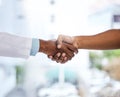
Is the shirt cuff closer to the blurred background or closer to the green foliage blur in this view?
the blurred background

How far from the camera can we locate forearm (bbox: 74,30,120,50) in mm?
1600

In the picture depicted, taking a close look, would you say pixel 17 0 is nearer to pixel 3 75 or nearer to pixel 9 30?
pixel 9 30

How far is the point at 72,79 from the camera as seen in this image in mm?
2051

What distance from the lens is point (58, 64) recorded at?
201 cm

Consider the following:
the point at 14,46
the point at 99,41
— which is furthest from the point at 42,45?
the point at 99,41

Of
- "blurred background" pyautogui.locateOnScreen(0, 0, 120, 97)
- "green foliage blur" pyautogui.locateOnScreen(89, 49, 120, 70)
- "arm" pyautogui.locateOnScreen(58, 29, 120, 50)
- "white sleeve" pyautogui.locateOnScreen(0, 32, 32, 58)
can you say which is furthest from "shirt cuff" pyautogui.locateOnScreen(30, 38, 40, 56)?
"green foliage blur" pyautogui.locateOnScreen(89, 49, 120, 70)

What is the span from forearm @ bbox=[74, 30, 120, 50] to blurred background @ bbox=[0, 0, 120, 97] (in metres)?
0.34

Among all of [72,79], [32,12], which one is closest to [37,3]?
[32,12]

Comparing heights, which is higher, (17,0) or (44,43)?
(17,0)

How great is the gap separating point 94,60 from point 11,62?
1.82ft

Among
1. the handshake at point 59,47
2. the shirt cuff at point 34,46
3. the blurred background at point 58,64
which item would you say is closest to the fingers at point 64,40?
the handshake at point 59,47

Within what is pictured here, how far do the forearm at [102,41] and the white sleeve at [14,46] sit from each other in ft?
0.93

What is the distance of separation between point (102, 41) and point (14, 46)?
46 centimetres

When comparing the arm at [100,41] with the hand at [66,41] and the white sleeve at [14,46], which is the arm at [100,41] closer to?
the hand at [66,41]
